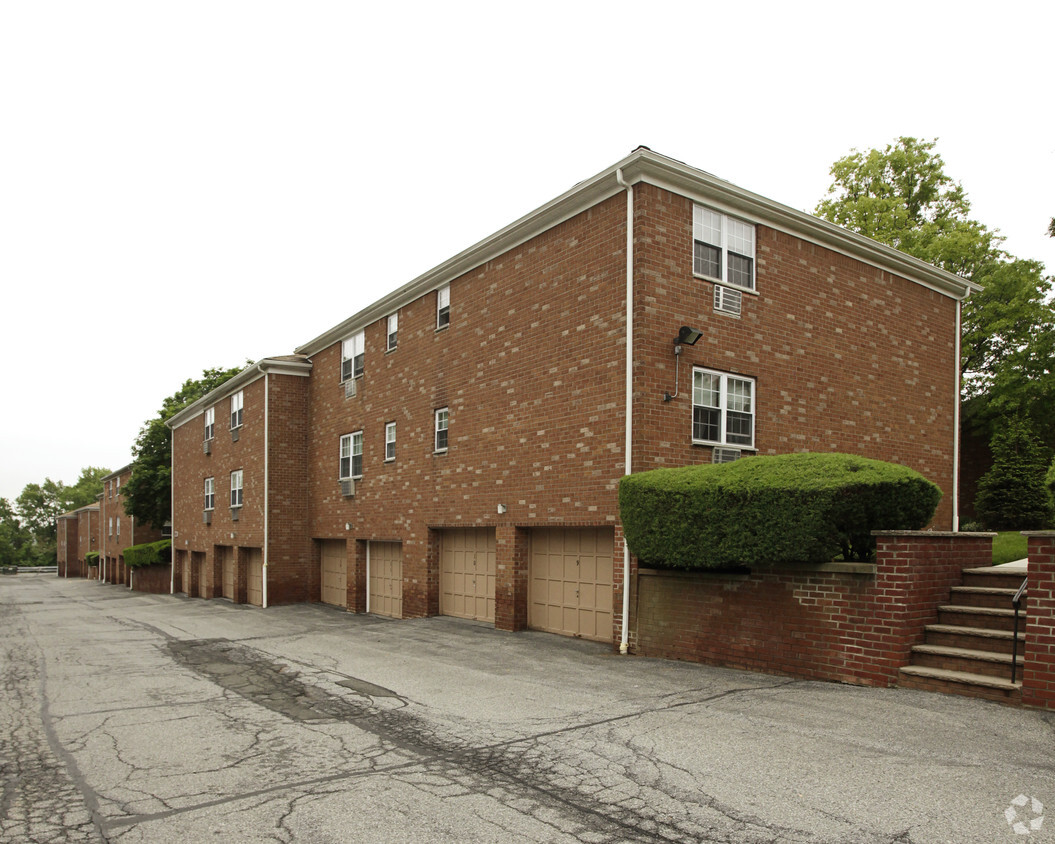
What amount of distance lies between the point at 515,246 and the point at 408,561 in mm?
7989

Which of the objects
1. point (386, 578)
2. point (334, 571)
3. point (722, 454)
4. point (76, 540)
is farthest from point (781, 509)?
point (76, 540)

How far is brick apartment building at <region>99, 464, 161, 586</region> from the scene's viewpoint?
162ft

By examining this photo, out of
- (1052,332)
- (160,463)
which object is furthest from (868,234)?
(160,463)

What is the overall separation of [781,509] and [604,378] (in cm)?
448

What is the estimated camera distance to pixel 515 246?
15539 mm

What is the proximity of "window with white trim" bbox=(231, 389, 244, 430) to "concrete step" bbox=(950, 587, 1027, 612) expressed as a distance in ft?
80.9

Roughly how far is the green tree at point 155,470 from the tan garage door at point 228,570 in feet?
51.3

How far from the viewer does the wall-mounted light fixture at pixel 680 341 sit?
40.9 ft

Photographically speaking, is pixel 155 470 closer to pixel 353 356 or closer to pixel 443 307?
pixel 353 356

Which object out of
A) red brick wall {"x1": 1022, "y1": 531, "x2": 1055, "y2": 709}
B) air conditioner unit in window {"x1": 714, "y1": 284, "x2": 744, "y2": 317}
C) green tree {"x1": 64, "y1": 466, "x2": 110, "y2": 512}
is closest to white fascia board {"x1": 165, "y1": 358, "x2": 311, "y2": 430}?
air conditioner unit in window {"x1": 714, "y1": 284, "x2": 744, "y2": 317}

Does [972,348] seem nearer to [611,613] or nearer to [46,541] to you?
[611,613]

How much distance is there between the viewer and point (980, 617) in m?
8.56

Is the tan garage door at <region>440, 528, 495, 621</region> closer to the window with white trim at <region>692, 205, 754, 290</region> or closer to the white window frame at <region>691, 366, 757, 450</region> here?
the white window frame at <region>691, 366, 757, 450</region>

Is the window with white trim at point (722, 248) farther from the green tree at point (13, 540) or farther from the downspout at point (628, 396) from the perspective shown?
the green tree at point (13, 540)
